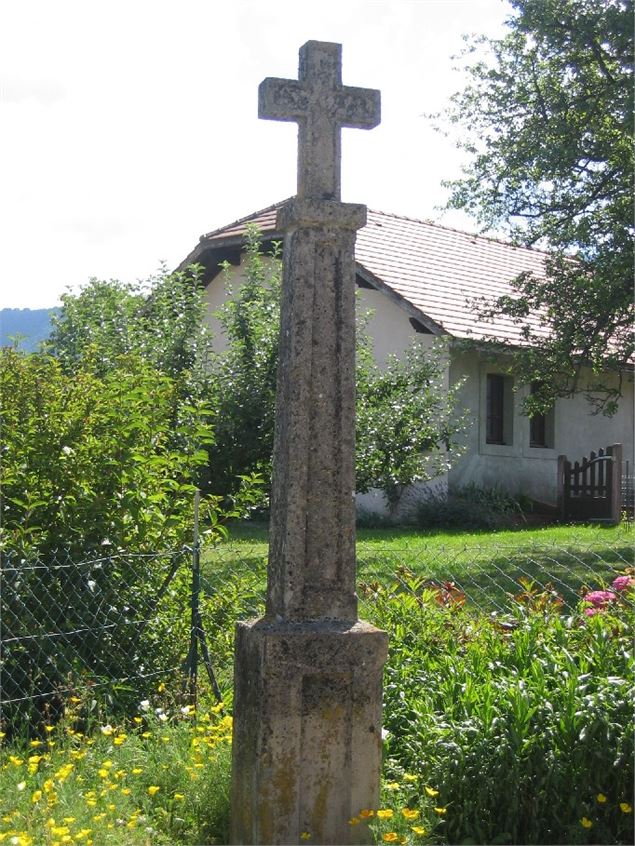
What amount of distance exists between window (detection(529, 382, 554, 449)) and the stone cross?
1667 centimetres

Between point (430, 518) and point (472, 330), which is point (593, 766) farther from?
point (472, 330)

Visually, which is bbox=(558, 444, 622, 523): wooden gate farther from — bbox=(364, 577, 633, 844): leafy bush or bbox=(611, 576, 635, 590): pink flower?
bbox=(364, 577, 633, 844): leafy bush

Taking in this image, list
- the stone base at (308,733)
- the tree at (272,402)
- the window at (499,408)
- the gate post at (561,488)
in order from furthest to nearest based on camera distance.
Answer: the window at (499,408) → the gate post at (561,488) → the tree at (272,402) → the stone base at (308,733)

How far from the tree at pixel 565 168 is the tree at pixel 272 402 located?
4.79 ft

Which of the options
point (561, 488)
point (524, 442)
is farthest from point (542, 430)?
point (561, 488)

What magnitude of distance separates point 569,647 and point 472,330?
1303 centimetres

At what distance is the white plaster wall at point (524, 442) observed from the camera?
1912cm

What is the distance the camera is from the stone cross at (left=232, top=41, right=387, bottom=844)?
166 inches

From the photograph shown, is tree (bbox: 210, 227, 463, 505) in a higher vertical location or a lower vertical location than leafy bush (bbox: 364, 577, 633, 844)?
higher

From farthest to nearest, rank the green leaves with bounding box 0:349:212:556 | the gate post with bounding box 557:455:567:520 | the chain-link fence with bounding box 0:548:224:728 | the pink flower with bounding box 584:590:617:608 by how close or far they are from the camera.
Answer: the gate post with bounding box 557:455:567:520
the pink flower with bounding box 584:590:617:608
the green leaves with bounding box 0:349:212:556
the chain-link fence with bounding box 0:548:224:728

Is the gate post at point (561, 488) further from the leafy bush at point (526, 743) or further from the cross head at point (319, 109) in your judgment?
the cross head at point (319, 109)

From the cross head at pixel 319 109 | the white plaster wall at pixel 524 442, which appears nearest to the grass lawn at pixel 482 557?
the white plaster wall at pixel 524 442

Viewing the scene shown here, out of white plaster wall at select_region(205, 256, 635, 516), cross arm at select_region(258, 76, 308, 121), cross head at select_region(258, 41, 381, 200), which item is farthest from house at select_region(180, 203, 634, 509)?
cross arm at select_region(258, 76, 308, 121)

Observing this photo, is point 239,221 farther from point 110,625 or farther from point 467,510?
point 110,625
